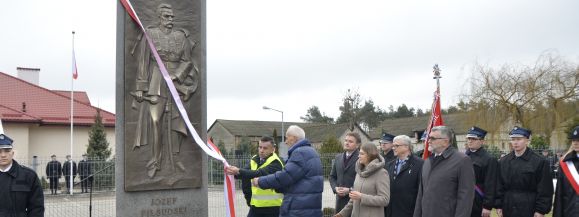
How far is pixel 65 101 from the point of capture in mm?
35625

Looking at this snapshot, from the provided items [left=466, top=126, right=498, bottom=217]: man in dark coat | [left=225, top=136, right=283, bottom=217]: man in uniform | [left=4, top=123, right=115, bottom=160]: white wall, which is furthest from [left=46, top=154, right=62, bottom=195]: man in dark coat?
[left=4, top=123, right=115, bottom=160]: white wall

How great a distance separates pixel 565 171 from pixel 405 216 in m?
1.83

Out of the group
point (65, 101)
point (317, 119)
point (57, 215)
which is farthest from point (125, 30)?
point (317, 119)

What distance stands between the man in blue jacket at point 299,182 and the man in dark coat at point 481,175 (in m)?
1.98

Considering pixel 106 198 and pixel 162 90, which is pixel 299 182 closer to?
pixel 162 90

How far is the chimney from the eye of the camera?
3909cm

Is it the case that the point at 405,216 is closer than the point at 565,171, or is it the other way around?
the point at 565,171

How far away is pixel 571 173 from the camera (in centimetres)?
626

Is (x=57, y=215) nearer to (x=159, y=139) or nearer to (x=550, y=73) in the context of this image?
(x=159, y=139)

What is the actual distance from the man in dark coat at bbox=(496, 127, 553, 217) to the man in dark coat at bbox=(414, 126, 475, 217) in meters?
1.25

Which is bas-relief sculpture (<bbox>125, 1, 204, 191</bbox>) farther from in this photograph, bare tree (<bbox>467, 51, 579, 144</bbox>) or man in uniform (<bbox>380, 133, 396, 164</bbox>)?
bare tree (<bbox>467, 51, 579, 144</bbox>)

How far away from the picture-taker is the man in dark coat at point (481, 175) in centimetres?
→ 721

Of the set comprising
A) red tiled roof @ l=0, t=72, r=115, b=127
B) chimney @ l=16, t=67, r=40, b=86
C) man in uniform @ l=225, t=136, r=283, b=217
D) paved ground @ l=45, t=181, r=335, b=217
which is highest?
chimney @ l=16, t=67, r=40, b=86

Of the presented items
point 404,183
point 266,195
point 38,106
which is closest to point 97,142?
point 38,106
